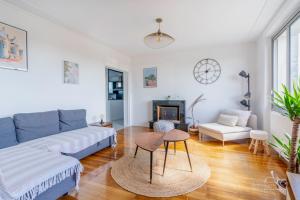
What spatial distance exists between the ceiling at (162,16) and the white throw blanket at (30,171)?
7.20ft

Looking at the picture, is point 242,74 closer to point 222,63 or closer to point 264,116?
point 222,63

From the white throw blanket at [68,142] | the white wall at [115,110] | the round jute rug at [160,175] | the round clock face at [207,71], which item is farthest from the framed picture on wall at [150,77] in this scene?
the round jute rug at [160,175]

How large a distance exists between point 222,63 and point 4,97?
16.3 ft

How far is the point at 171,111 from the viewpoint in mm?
5172

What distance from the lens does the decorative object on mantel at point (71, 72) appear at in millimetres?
3297

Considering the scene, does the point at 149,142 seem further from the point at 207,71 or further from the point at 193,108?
the point at 207,71

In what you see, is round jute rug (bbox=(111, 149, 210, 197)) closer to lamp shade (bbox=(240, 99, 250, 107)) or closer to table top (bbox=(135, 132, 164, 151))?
table top (bbox=(135, 132, 164, 151))

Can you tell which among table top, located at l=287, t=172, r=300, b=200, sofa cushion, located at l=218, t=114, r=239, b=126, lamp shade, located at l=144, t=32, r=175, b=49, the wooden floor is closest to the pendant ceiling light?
lamp shade, located at l=144, t=32, r=175, b=49

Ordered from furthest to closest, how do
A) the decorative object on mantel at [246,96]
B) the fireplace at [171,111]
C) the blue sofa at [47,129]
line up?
1. the fireplace at [171,111]
2. the decorative object on mantel at [246,96]
3. the blue sofa at [47,129]

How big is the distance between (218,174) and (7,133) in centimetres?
303

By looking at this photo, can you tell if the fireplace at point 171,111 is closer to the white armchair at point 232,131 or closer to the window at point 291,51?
the white armchair at point 232,131

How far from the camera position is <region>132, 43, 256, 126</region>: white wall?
4457mm

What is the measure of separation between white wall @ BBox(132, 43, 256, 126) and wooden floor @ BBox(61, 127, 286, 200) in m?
1.56

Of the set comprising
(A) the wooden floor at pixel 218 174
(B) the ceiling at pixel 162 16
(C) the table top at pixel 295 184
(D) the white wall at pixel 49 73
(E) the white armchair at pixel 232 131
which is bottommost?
(A) the wooden floor at pixel 218 174
